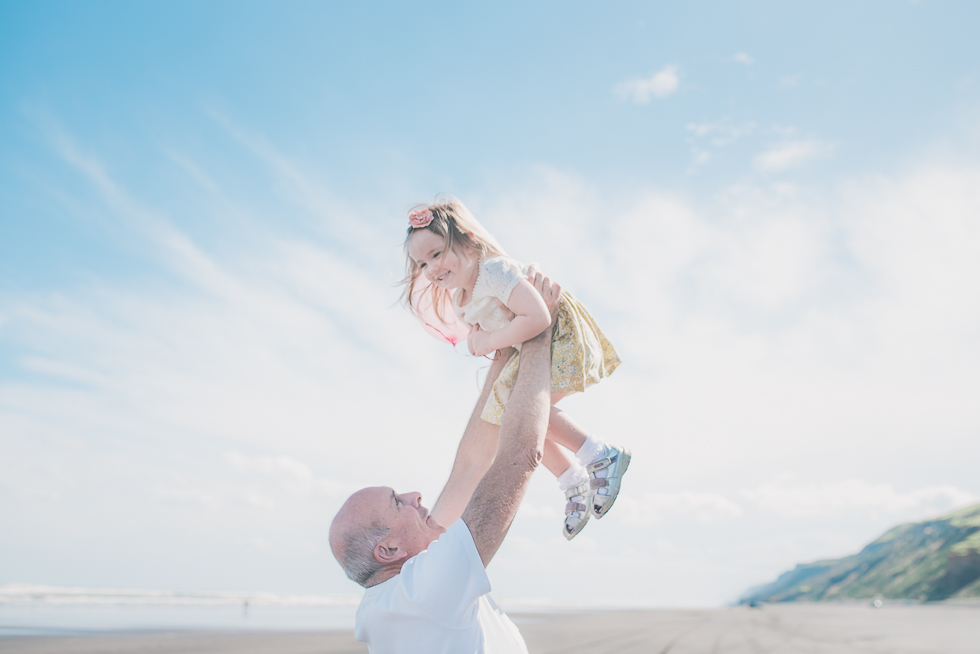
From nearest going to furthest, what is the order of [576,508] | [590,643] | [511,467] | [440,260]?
1. [511,467]
2. [576,508]
3. [440,260]
4. [590,643]

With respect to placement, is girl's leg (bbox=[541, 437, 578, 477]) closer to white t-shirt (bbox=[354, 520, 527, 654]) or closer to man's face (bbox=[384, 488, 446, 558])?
man's face (bbox=[384, 488, 446, 558])

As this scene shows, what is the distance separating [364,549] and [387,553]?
3.4 inches

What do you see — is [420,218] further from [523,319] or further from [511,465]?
[511,465]

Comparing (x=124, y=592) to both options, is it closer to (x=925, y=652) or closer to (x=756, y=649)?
(x=756, y=649)

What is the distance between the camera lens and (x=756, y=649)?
10367 mm

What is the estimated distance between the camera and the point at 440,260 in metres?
2.99

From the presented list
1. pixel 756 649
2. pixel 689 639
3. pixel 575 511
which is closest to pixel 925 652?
pixel 756 649

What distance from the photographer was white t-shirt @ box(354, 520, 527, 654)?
171 centimetres

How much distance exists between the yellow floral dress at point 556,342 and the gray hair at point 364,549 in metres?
0.77

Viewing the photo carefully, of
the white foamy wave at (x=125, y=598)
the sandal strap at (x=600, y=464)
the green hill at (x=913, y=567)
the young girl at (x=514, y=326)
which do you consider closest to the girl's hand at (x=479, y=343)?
the young girl at (x=514, y=326)

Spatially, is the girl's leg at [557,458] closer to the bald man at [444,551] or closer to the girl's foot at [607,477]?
the girl's foot at [607,477]

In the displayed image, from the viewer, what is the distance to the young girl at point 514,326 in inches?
104

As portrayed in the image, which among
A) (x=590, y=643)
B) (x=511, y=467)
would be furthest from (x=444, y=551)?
(x=590, y=643)

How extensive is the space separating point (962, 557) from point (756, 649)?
59399 mm
